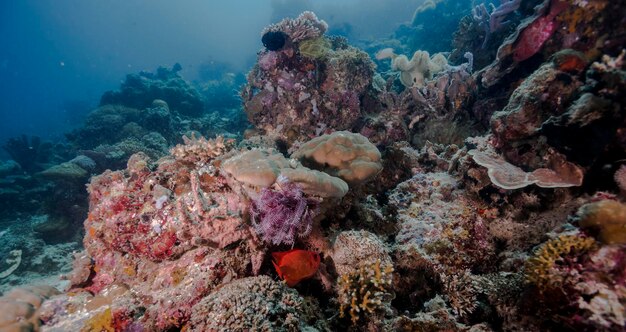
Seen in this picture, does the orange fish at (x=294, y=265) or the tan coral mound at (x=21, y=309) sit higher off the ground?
the tan coral mound at (x=21, y=309)

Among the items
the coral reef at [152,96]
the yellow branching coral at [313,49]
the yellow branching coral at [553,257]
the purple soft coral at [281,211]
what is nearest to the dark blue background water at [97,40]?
the coral reef at [152,96]

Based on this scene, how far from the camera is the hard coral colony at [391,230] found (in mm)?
2492

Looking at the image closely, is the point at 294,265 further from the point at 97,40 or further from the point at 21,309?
the point at 97,40

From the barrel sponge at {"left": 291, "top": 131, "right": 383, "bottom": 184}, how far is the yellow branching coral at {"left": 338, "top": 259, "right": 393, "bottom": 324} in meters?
1.27

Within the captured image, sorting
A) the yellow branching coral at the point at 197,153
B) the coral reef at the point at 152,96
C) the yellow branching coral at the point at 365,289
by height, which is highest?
the coral reef at the point at 152,96

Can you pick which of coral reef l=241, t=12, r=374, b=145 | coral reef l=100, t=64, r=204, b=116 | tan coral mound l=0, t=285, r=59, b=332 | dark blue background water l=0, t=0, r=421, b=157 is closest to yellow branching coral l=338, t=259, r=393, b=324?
tan coral mound l=0, t=285, r=59, b=332

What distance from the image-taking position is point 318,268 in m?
3.56

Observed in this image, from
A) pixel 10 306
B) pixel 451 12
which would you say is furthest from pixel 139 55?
pixel 10 306

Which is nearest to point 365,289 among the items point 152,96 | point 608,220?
point 608,220

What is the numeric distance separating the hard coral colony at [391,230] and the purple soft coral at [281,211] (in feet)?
0.05

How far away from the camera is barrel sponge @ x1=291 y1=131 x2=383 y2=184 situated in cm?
399

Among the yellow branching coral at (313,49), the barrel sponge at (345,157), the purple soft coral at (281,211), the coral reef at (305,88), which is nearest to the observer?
the purple soft coral at (281,211)

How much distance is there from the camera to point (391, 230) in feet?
13.6

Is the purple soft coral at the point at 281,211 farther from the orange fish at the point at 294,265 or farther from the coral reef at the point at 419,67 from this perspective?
the coral reef at the point at 419,67
